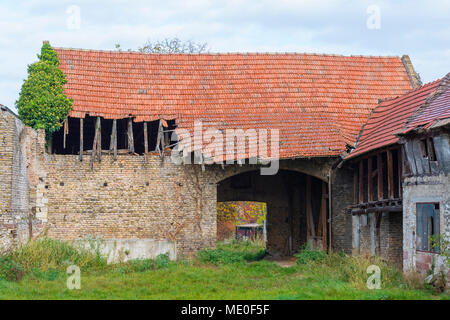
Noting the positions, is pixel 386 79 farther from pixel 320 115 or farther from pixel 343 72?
pixel 320 115

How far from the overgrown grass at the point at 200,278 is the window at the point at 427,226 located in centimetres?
92

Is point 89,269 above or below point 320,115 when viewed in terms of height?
below

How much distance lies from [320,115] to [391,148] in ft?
17.1

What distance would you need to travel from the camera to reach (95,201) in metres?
18.8

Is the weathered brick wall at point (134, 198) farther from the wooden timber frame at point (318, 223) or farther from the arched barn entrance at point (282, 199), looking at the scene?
the arched barn entrance at point (282, 199)

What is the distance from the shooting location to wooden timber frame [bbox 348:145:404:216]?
15.4 metres

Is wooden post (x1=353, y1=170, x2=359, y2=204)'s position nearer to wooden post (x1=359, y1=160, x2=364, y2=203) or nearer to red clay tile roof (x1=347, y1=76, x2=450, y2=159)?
wooden post (x1=359, y1=160, x2=364, y2=203)

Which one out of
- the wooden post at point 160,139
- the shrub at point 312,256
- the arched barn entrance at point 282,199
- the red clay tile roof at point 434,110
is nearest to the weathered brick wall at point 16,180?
the wooden post at point 160,139

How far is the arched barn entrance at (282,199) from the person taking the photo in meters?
22.1

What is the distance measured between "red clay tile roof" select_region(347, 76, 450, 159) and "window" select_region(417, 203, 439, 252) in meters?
1.91

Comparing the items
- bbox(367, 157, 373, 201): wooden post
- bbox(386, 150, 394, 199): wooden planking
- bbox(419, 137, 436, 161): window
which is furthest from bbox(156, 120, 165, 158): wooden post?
bbox(419, 137, 436, 161): window

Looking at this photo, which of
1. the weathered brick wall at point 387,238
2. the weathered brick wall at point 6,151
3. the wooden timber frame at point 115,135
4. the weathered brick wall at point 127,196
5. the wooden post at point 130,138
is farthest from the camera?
the wooden post at point 130,138

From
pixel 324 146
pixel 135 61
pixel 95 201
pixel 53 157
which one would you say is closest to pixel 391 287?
Answer: pixel 324 146
